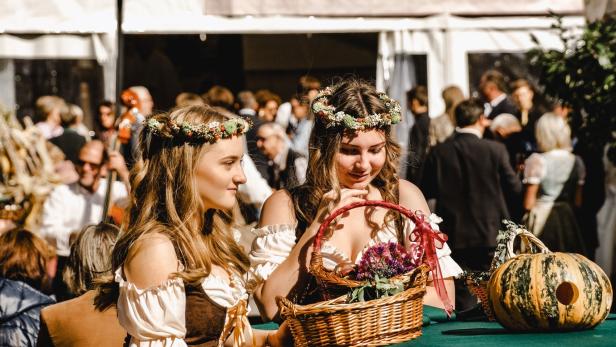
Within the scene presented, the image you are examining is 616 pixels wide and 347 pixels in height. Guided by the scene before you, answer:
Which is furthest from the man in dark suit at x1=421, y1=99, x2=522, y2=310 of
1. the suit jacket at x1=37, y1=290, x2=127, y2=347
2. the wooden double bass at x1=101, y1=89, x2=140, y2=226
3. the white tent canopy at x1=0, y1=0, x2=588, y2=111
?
the suit jacket at x1=37, y1=290, x2=127, y2=347

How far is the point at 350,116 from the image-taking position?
12.8 feet

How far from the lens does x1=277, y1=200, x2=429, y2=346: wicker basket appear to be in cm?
305

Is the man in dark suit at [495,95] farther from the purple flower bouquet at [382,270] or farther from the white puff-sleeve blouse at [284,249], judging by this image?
the purple flower bouquet at [382,270]

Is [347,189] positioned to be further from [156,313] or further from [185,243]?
[156,313]

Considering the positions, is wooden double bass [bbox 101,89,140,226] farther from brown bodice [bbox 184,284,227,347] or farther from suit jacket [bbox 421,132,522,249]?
brown bodice [bbox 184,284,227,347]

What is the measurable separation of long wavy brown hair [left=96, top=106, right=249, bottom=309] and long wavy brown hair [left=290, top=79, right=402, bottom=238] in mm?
335

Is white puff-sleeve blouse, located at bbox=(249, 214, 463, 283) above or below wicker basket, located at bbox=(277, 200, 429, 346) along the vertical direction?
above

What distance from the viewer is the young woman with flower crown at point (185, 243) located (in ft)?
10.8

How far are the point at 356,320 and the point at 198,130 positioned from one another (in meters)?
0.91

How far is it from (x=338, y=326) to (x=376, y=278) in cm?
19

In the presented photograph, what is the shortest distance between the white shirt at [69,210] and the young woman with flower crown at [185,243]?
476cm

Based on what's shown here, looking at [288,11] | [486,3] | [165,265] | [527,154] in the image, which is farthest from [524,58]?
[165,265]

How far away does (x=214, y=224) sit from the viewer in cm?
381

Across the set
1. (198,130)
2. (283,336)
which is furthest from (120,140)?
(283,336)
